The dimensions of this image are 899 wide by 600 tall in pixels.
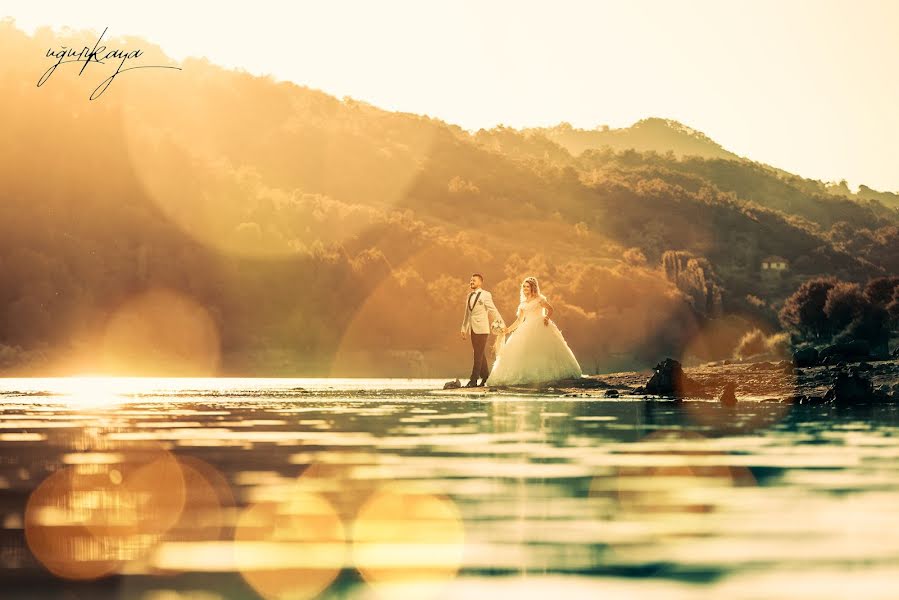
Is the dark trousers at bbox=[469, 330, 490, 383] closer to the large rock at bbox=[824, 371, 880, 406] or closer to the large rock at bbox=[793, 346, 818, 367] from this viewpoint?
the large rock at bbox=[793, 346, 818, 367]

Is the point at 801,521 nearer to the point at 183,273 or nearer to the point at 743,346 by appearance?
the point at 743,346

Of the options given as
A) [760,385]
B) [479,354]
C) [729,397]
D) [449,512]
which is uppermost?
[479,354]

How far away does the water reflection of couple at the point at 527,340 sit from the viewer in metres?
36.0

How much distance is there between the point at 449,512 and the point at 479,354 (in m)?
27.6

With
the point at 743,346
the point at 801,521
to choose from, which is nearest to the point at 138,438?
the point at 801,521

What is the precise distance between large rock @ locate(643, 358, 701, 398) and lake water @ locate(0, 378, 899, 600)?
12121mm

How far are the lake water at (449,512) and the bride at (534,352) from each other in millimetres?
15310

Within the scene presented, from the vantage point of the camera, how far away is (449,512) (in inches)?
411

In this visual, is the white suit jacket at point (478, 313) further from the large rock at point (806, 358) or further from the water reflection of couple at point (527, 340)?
the large rock at point (806, 358)

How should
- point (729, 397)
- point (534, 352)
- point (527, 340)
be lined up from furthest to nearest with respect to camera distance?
1. point (534, 352)
2. point (527, 340)
3. point (729, 397)

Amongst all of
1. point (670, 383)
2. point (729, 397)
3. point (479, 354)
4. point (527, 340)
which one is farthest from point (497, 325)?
point (729, 397)

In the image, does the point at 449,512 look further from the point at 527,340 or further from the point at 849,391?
the point at 527,340

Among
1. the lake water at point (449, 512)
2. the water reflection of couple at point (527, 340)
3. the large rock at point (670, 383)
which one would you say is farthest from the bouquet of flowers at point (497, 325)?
the lake water at point (449, 512)

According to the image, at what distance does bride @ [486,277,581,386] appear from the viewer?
3594 centimetres
